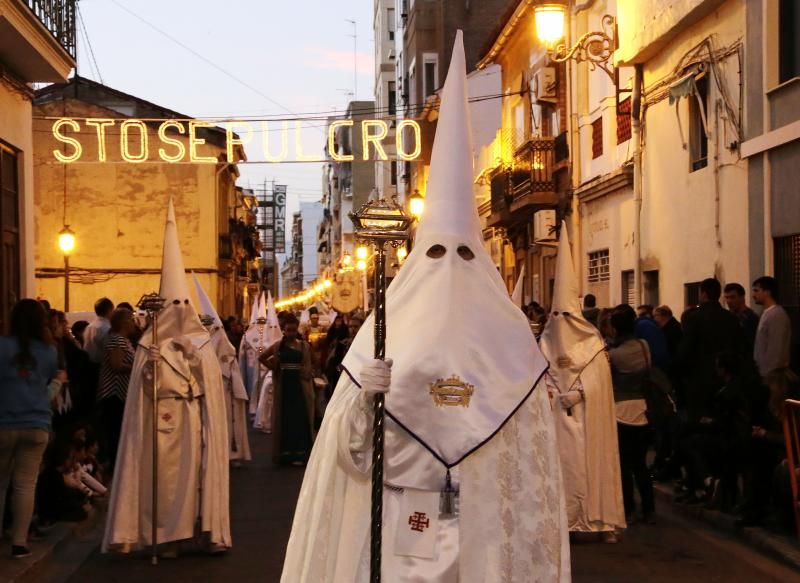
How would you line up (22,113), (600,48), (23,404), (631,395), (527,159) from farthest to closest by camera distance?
1. (527,159)
2. (600,48)
3. (22,113)
4. (631,395)
5. (23,404)

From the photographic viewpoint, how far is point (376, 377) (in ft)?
17.4

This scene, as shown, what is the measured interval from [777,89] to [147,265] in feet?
103

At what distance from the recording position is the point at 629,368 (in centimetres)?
1145

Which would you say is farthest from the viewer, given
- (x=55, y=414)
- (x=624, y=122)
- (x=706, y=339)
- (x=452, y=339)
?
(x=624, y=122)

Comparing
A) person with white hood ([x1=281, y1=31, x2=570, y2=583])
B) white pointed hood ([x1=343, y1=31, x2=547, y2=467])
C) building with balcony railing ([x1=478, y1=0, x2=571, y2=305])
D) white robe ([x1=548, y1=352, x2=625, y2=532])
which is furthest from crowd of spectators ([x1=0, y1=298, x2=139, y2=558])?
building with balcony railing ([x1=478, y1=0, x2=571, y2=305])

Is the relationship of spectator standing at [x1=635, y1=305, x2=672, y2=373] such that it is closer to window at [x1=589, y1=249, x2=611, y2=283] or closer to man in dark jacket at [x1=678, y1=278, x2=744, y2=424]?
man in dark jacket at [x1=678, y1=278, x2=744, y2=424]

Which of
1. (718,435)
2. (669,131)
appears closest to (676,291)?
(669,131)

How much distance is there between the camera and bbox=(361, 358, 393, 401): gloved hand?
529 cm

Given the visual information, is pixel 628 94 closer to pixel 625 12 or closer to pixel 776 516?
pixel 625 12

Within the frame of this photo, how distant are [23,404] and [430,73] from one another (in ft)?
158

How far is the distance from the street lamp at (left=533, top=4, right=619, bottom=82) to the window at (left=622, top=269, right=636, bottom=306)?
3.47m

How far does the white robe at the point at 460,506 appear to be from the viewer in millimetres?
5566

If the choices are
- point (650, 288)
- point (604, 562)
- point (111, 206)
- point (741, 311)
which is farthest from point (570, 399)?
point (111, 206)

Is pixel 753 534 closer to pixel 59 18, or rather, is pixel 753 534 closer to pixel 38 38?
pixel 38 38
